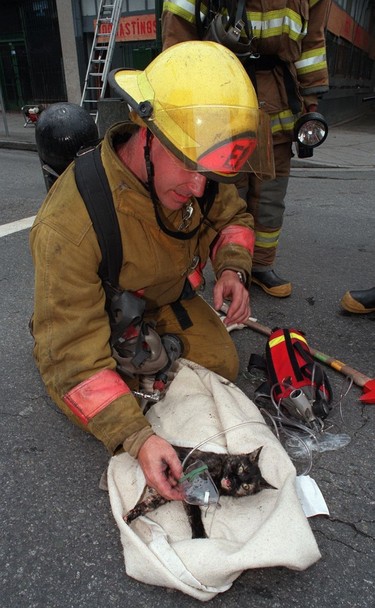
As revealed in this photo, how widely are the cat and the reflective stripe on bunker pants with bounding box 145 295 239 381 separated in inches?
23.6

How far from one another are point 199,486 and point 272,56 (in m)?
2.24

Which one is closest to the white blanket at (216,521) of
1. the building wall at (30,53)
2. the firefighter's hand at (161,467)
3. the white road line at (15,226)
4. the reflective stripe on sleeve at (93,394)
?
the firefighter's hand at (161,467)

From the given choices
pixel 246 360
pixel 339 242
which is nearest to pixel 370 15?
pixel 339 242

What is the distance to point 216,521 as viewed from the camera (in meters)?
1.49

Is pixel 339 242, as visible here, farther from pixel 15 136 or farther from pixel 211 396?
pixel 15 136

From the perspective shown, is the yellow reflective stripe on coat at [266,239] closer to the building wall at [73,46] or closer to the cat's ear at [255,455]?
the cat's ear at [255,455]

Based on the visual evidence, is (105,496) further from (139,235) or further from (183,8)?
(183,8)

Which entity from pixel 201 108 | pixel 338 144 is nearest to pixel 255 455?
pixel 201 108

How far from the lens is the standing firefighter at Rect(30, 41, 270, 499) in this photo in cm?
131

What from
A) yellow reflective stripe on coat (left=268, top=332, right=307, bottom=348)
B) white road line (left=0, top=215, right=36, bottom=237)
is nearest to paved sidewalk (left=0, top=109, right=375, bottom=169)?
white road line (left=0, top=215, right=36, bottom=237)

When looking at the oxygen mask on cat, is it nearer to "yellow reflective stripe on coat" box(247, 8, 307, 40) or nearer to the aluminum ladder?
"yellow reflective stripe on coat" box(247, 8, 307, 40)

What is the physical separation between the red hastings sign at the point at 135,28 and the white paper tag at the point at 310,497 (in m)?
12.3

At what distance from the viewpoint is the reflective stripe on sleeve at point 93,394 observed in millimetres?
1502

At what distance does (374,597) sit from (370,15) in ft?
79.3
